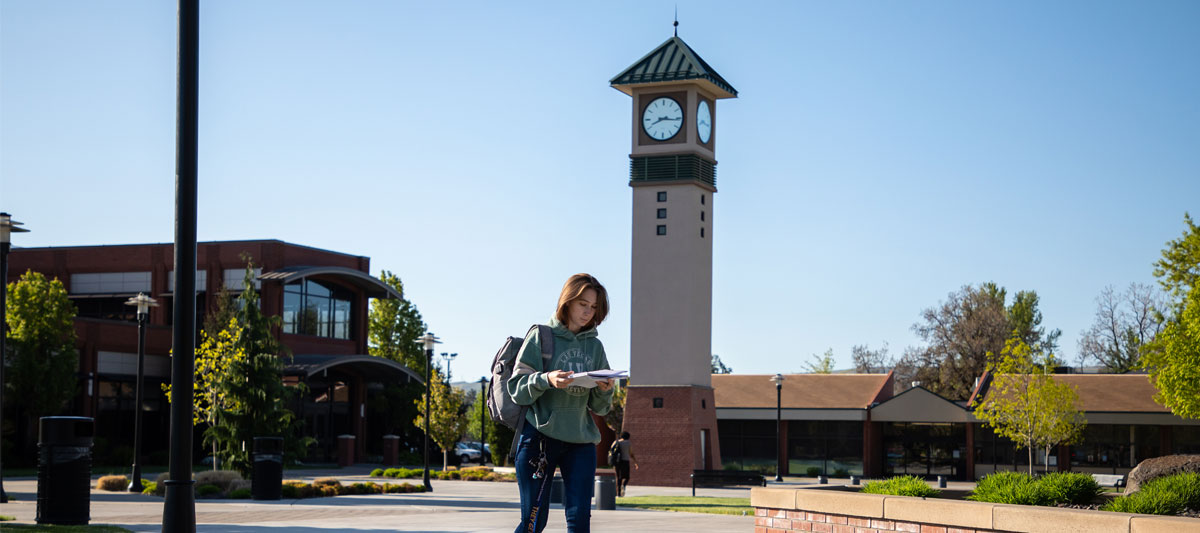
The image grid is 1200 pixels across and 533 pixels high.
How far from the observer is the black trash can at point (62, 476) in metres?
15.8

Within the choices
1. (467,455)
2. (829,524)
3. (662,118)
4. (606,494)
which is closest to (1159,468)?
(606,494)

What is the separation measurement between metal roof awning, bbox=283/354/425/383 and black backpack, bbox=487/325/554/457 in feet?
129

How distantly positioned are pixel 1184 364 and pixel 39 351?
37.5m

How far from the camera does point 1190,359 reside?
38156mm

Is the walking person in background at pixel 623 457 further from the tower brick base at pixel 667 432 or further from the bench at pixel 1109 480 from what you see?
the bench at pixel 1109 480

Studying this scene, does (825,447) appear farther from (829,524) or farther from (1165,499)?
(1165,499)

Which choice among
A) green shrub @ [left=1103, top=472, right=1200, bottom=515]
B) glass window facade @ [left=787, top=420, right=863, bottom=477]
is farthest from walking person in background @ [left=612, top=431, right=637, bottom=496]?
glass window facade @ [left=787, top=420, right=863, bottom=477]

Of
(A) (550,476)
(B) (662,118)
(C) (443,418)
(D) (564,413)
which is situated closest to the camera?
(D) (564,413)

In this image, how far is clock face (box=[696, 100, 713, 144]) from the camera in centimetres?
4347

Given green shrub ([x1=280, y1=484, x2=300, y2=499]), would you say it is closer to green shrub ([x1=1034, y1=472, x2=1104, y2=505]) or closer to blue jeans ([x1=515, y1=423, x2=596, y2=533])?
green shrub ([x1=1034, y1=472, x2=1104, y2=505])

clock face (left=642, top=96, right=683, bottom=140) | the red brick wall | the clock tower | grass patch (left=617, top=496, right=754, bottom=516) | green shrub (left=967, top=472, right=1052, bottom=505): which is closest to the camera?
the red brick wall

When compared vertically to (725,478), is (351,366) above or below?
above

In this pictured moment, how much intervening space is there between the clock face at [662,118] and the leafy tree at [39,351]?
70.1ft

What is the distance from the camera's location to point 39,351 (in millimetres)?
41688
